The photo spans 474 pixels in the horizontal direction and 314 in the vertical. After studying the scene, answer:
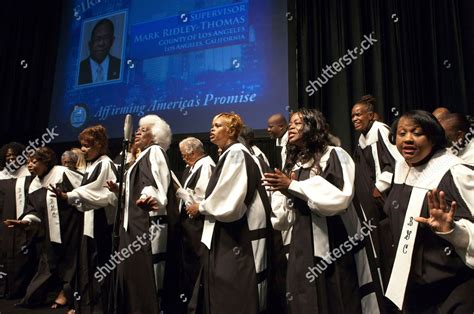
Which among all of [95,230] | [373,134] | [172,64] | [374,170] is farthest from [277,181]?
[172,64]

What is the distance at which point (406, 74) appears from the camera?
170 inches

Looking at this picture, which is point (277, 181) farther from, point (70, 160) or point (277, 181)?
point (70, 160)

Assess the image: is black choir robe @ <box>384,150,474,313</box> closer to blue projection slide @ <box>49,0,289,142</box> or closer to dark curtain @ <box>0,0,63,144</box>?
blue projection slide @ <box>49,0,289,142</box>

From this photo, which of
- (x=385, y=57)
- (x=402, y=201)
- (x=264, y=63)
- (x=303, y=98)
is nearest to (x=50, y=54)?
(x=264, y=63)

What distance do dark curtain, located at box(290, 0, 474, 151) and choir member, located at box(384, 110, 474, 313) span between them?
9.45 ft

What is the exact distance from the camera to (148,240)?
2.61 meters

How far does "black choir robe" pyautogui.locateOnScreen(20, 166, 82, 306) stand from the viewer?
3.32 m

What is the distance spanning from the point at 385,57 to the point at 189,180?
2885 mm

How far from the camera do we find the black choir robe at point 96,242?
9.96 ft

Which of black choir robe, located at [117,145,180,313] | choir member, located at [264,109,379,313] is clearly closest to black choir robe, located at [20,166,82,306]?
black choir robe, located at [117,145,180,313]

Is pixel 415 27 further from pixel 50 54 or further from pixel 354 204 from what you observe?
pixel 50 54

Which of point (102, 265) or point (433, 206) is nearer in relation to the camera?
point (433, 206)

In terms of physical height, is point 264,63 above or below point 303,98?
above

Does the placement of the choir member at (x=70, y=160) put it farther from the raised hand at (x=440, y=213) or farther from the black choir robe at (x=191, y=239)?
the raised hand at (x=440, y=213)
